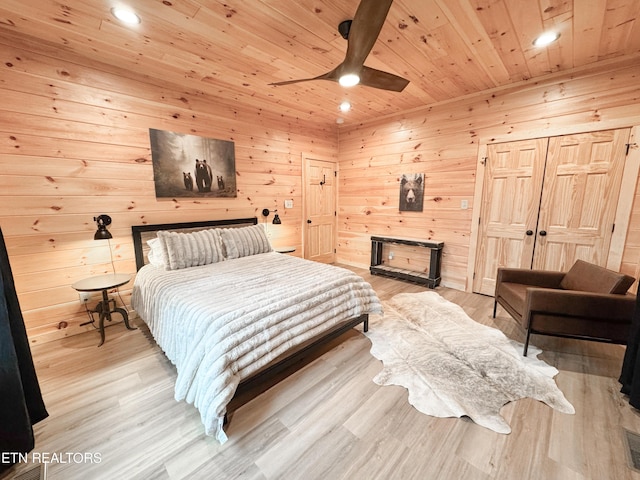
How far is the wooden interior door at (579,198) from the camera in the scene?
2830 millimetres

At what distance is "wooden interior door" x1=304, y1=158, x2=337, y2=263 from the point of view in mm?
4855

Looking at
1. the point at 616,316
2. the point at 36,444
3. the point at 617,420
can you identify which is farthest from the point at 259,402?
the point at 616,316

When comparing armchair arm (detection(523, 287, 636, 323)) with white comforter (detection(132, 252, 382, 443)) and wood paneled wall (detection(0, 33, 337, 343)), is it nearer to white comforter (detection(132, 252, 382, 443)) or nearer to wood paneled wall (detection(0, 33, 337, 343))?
white comforter (detection(132, 252, 382, 443))

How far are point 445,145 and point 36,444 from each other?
498cm

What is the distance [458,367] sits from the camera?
212cm

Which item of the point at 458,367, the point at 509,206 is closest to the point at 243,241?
the point at 458,367

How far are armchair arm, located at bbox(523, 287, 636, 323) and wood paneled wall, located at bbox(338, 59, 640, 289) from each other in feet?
4.27

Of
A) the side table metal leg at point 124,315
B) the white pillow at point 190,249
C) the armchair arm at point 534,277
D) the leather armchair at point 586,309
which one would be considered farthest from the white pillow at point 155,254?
the armchair arm at point 534,277

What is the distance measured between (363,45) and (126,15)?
1.74 metres

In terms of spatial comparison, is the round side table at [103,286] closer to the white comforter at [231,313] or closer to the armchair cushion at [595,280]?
the white comforter at [231,313]

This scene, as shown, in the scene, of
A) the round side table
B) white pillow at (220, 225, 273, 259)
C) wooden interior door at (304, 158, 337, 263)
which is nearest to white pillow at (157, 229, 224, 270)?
white pillow at (220, 225, 273, 259)

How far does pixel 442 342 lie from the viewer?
249 centimetres

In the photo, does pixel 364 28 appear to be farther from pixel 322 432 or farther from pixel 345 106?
pixel 322 432

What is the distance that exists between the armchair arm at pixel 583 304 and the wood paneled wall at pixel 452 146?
1300 millimetres
